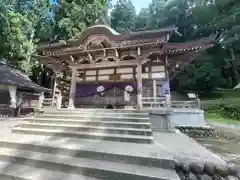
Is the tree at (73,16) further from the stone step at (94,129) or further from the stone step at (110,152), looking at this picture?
the stone step at (110,152)

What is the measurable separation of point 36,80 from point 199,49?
20.1 meters

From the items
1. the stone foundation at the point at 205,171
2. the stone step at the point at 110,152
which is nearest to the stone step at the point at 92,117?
the stone step at the point at 110,152

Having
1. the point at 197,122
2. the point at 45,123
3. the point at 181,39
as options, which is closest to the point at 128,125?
the point at 45,123

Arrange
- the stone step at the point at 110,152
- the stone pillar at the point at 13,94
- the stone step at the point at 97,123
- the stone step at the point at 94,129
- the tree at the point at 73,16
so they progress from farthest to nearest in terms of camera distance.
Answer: the tree at the point at 73,16
the stone pillar at the point at 13,94
the stone step at the point at 97,123
the stone step at the point at 94,129
the stone step at the point at 110,152

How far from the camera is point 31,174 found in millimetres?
2967


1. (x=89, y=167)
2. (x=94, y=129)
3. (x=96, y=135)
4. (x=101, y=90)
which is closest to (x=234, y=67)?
(x=101, y=90)

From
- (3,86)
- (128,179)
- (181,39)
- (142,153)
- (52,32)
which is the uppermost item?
(181,39)

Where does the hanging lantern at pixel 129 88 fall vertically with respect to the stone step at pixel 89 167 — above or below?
above

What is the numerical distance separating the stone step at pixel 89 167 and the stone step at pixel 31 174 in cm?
8

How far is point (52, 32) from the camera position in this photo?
58.5 feet

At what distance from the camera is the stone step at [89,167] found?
280 centimetres

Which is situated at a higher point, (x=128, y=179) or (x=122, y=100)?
(x=122, y=100)

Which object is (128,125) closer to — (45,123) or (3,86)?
(45,123)

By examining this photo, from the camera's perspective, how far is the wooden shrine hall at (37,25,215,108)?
8055 mm
